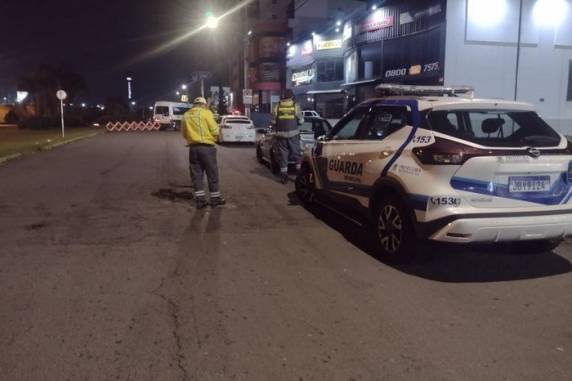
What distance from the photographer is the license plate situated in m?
5.04

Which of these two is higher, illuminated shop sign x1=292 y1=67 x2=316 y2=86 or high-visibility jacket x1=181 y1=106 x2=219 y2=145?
illuminated shop sign x1=292 y1=67 x2=316 y2=86

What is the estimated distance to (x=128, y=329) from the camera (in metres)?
4.07

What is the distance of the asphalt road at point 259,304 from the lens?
140 inches

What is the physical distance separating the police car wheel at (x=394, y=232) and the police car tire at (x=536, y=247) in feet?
5.05

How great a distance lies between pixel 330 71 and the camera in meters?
41.7

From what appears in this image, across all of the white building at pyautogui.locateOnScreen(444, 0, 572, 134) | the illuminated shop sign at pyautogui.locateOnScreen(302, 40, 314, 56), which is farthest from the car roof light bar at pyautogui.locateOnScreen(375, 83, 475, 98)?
the illuminated shop sign at pyautogui.locateOnScreen(302, 40, 314, 56)

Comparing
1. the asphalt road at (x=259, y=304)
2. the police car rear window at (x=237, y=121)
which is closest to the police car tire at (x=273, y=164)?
the asphalt road at (x=259, y=304)

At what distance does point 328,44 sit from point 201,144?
3381 cm

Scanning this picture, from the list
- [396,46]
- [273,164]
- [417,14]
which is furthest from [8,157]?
[396,46]

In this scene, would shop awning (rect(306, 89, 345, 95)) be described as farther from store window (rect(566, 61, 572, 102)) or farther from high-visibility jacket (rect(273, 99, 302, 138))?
high-visibility jacket (rect(273, 99, 302, 138))

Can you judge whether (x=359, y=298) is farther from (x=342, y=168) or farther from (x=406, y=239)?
(x=342, y=168)

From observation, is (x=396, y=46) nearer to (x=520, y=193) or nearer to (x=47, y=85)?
(x=520, y=193)

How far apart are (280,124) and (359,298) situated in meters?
6.84

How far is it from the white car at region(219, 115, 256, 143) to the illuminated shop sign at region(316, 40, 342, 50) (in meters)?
17.9
